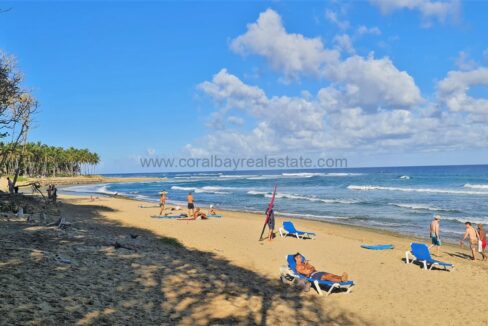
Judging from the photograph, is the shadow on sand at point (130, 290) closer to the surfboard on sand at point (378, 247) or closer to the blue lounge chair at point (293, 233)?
the surfboard on sand at point (378, 247)

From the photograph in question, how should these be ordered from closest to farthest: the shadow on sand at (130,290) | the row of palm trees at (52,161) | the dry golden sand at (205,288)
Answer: the shadow on sand at (130,290) → the dry golden sand at (205,288) → the row of palm trees at (52,161)

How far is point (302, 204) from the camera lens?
35.2 m

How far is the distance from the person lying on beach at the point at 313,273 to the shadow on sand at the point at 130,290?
0.60 m

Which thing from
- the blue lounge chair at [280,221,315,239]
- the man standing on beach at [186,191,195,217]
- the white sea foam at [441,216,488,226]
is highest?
the man standing on beach at [186,191,195,217]

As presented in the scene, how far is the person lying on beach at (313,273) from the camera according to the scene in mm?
9078

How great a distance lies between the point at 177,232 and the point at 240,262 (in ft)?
20.8

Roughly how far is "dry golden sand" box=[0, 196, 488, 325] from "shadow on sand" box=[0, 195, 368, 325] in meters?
0.02

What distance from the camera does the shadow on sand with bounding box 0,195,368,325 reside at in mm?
5926

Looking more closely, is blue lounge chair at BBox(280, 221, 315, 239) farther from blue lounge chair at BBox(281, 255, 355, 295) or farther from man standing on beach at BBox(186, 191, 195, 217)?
blue lounge chair at BBox(281, 255, 355, 295)

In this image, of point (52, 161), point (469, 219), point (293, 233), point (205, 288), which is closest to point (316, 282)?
point (205, 288)

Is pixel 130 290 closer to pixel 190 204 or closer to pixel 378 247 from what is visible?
pixel 378 247

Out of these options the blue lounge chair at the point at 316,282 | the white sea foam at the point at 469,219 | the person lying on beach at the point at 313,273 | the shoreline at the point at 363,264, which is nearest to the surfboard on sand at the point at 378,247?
the shoreline at the point at 363,264

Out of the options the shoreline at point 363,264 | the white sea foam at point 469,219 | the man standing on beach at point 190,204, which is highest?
the man standing on beach at point 190,204

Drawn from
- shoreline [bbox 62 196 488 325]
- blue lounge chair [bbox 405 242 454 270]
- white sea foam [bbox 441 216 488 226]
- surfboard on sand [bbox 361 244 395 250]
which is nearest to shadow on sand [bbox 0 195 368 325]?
shoreline [bbox 62 196 488 325]
